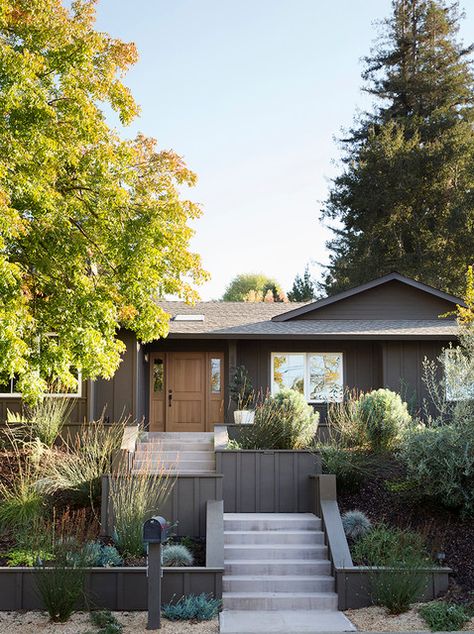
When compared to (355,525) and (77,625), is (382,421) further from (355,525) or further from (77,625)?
(77,625)

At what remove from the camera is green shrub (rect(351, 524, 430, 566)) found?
8102mm

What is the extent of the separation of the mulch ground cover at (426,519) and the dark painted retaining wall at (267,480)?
674mm

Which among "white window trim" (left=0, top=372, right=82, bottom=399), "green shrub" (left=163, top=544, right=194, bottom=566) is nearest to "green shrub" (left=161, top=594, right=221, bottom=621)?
"green shrub" (left=163, top=544, right=194, bottom=566)

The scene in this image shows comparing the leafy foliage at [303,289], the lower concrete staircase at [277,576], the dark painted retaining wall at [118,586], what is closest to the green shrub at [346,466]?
the lower concrete staircase at [277,576]

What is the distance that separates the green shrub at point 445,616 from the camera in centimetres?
710

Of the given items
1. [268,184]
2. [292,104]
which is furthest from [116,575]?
[268,184]

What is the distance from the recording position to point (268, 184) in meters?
30.0

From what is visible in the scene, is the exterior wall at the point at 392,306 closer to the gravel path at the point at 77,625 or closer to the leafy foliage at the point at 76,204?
the leafy foliage at the point at 76,204

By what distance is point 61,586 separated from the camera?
7.29m

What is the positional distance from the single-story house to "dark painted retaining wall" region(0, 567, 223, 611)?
269 inches

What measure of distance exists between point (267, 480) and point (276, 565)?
2100mm

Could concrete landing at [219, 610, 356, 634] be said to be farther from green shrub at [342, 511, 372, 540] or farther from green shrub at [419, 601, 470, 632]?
green shrub at [342, 511, 372, 540]

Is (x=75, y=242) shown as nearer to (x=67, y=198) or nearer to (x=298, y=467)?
(x=67, y=198)

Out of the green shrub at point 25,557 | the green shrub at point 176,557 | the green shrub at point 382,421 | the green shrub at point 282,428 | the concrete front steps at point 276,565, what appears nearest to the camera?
the green shrub at point 25,557
